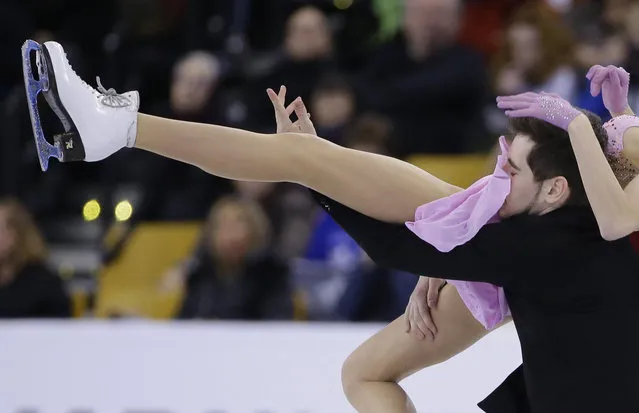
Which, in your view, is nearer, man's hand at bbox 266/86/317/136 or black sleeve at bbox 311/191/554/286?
black sleeve at bbox 311/191/554/286

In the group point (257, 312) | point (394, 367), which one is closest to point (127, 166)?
point (257, 312)

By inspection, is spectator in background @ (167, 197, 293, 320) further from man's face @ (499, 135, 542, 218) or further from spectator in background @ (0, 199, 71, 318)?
man's face @ (499, 135, 542, 218)

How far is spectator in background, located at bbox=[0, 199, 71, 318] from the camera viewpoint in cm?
515

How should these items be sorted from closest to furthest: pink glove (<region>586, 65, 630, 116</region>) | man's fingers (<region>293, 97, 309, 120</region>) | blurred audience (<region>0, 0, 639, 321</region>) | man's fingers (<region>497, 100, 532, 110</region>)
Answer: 1. man's fingers (<region>497, 100, 532, 110</region>)
2. pink glove (<region>586, 65, 630, 116</region>)
3. man's fingers (<region>293, 97, 309, 120</region>)
4. blurred audience (<region>0, 0, 639, 321</region>)

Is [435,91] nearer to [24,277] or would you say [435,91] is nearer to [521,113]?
[24,277]

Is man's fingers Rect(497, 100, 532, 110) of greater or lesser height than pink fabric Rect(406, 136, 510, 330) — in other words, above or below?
above

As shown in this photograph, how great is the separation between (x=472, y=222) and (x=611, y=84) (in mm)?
673

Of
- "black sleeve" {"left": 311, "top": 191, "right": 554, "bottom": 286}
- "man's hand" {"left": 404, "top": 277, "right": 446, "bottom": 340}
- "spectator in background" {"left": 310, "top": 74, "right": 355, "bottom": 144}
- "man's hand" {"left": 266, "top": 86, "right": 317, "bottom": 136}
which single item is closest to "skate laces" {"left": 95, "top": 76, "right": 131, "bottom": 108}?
"man's hand" {"left": 266, "top": 86, "right": 317, "bottom": 136}

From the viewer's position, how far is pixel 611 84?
126 inches

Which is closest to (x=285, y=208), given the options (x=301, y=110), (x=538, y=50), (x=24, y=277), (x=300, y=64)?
(x=300, y=64)

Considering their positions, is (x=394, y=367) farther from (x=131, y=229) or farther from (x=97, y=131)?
(x=131, y=229)

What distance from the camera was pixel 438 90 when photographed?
232 inches

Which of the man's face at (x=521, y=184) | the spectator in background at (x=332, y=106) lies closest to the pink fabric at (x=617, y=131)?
the man's face at (x=521, y=184)

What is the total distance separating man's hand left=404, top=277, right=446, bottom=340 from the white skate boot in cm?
92
